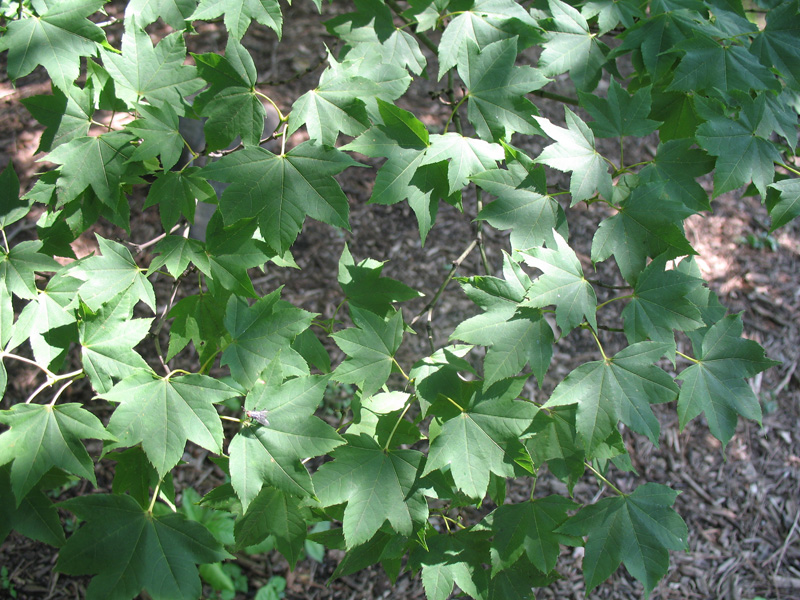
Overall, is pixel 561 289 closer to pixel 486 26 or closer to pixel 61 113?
pixel 486 26

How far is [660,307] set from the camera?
1.58 metres

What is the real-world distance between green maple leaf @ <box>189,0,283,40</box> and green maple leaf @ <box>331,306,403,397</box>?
896 millimetres

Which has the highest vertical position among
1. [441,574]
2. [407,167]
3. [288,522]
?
[407,167]

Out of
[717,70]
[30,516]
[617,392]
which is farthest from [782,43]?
[30,516]

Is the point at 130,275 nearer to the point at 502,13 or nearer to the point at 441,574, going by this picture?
the point at 441,574

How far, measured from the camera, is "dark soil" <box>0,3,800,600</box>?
3098 millimetres

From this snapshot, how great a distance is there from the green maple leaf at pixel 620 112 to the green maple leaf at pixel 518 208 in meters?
0.33

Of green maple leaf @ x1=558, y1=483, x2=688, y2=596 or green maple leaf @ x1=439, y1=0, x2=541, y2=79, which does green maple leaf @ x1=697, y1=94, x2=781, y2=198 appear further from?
green maple leaf @ x1=558, y1=483, x2=688, y2=596

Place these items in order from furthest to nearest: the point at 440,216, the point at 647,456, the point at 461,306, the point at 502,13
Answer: the point at 440,216
the point at 461,306
the point at 647,456
the point at 502,13

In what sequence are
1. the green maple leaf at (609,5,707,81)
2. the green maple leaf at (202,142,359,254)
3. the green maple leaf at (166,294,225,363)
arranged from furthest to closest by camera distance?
the green maple leaf at (166,294,225,363) < the green maple leaf at (609,5,707,81) < the green maple leaf at (202,142,359,254)

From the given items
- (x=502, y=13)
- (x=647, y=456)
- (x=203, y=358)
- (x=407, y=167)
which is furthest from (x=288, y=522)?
(x=647, y=456)

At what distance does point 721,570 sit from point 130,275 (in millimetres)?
3494

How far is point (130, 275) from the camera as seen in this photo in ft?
5.46

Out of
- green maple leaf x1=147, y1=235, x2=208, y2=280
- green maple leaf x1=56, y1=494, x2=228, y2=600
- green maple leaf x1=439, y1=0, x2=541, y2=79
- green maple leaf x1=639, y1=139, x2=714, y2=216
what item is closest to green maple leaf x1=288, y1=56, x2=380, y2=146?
green maple leaf x1=439, y1=0, x2=541, y2=79
